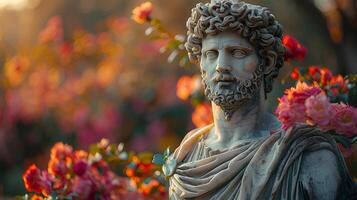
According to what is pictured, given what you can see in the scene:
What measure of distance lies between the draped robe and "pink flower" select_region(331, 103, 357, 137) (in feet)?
0.52

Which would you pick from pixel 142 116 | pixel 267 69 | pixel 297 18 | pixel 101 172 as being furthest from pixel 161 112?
pixel 267 69

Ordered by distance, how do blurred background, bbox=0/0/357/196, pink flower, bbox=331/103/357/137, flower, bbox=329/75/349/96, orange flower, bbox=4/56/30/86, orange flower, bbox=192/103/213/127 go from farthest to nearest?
blurred background, bbox=0/0/357/196 < orange flower, bbox=4/56/30/86 < orange flower, bbox=192/103/213/127 < flower, bbox=329/75/349/96 < pink flower, bbox=331/103/357/137

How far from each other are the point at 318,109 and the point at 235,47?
1.43 ft

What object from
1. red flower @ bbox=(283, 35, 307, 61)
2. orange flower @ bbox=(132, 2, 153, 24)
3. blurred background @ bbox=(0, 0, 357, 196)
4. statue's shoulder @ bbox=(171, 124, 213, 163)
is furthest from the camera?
blurred background @ bbox=(0, 0, 357, 196)

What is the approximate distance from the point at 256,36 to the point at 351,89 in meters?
1.19

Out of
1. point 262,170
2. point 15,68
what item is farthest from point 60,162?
point 15,68

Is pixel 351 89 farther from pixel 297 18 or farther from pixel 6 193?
pixel 6 193

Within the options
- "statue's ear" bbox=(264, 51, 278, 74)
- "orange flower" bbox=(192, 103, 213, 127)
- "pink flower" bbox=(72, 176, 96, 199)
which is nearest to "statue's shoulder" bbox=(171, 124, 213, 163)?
"statue's ear" bbox=(264, 51, 278, 74)

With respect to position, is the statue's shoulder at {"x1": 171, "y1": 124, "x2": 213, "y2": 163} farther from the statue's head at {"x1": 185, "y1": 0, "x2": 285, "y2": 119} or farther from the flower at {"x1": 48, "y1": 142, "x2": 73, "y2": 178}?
the flower at {"x1": 48, "y1": 142, "x2": 73, "y2": 178}

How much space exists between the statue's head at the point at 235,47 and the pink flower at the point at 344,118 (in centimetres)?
35

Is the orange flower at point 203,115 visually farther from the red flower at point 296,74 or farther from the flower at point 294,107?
the flower at point 294,107

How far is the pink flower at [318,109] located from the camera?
3553 millimetres

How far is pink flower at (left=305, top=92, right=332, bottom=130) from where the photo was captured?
11.7 feet

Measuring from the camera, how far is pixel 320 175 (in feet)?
11.4
